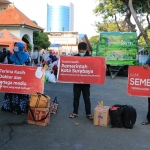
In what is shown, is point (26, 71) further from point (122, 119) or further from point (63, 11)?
point (63, 11)

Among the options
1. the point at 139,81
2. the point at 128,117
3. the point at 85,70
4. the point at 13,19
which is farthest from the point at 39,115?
the point at 13,19

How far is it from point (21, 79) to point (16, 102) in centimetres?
69

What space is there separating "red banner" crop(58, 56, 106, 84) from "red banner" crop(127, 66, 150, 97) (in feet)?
2.22

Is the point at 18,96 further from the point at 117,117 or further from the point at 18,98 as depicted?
the point at 117,117

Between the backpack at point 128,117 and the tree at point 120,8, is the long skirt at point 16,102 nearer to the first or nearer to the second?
the backpack at point 128,117

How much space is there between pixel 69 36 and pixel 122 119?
71.8 meters

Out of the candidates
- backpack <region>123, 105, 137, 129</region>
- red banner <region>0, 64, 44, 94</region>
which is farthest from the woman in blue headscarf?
backpack <region>123, 105, 137, 129</region>

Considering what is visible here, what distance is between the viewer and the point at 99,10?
30.6 meters

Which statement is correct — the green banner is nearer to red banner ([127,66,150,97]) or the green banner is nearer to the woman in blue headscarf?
red banner ([127,66,150,97])

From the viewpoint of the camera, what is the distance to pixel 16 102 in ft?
22.2

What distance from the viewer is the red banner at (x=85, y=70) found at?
21.6 feet

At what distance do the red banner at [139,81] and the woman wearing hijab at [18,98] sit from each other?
2.58 meters

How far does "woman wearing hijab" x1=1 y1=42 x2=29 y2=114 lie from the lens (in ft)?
21.9

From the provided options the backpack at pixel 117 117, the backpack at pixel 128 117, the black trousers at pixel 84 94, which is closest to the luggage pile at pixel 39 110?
the black trousers at pixel 84 94
